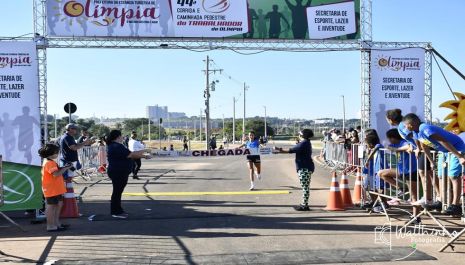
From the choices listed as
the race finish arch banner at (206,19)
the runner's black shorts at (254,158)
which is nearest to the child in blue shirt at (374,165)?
the race finish arch banner at (206,19)

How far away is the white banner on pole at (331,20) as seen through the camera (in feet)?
39.9

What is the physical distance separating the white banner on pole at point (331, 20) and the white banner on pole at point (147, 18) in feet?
5.33

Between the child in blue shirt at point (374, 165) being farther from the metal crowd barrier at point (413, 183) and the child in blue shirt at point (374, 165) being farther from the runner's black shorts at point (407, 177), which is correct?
the runner's black shorts at point (407, 177)

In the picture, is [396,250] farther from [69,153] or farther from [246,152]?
[246,152]

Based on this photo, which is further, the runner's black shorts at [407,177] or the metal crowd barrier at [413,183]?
the runner's black shorts at [407,177]

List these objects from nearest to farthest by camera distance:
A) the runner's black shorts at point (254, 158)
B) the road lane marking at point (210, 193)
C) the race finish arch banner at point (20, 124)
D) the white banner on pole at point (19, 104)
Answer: the race finish arch banner at point (20, 124), the white banner on pole at point (19, 104), the road lane marking at point (210, 193), the runner's black shorts at point (254, 158)

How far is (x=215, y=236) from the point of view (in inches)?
317

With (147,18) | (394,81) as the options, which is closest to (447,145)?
(394,81)

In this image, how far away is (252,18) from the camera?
474 inches

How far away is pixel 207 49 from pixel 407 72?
4.88m

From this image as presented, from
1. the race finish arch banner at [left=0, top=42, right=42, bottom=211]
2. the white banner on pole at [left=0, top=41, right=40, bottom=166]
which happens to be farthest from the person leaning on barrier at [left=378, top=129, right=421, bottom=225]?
the white banner on pole at [left=0, top=41, right=40, bottom=166]

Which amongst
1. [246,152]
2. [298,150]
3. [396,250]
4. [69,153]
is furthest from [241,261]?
[246,152]

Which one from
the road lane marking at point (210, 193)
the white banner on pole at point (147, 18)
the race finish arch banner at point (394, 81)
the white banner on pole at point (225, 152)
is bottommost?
the road lane marking at point (210, 193)

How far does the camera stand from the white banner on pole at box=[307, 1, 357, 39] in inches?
479
